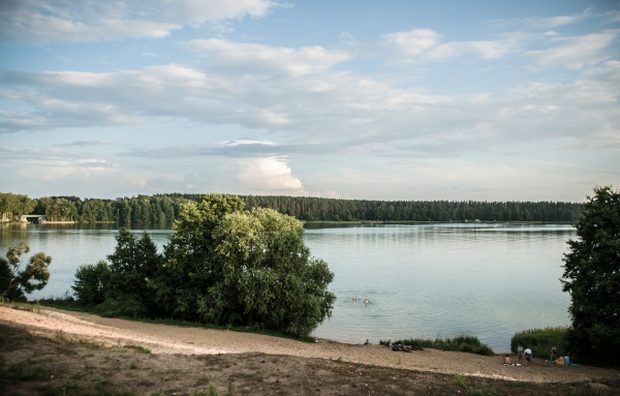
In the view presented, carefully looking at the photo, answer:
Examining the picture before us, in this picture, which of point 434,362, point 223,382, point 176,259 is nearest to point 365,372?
point 223,382

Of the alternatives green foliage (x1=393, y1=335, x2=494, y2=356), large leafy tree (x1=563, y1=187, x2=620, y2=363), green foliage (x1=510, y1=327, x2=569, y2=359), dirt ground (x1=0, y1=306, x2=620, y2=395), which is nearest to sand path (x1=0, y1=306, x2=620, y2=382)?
dirt ground (x1=0, y1=306, x2=620, y2=395)

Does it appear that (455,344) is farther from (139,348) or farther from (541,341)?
(139,348)

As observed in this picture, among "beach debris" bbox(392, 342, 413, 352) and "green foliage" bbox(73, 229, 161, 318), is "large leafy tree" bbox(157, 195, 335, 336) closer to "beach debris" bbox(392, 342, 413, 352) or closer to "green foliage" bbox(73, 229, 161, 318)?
"green foliage" bbox(73, 229, 161, 318)

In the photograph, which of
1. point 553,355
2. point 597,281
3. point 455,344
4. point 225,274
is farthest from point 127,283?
point 597,281

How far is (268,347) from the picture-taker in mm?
26344

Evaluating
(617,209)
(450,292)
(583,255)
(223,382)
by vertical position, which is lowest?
(450,292)

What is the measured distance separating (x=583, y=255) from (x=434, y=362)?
35.7ft

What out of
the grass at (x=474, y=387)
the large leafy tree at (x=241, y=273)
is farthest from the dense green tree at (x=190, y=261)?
the grass at (x=474, y=387)

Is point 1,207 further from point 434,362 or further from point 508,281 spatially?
point 434,362

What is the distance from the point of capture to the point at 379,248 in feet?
321

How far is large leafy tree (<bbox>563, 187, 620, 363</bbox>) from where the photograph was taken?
26.2 m

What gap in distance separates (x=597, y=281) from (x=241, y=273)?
21.2m

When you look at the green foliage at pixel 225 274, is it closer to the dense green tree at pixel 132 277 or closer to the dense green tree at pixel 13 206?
the dense green tree at pixel 132 277

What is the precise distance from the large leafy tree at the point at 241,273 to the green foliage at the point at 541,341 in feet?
42.4
